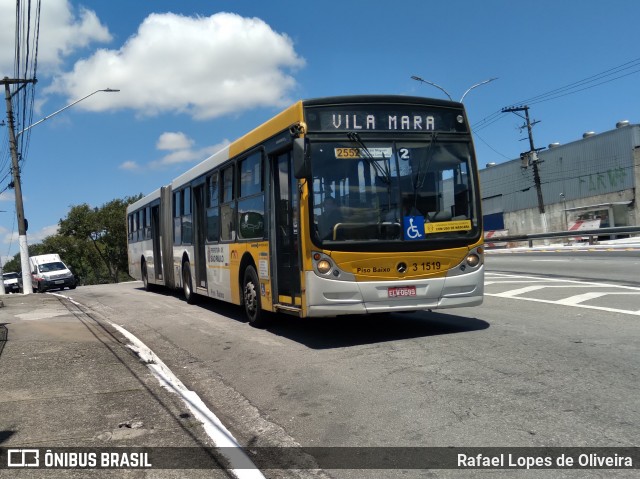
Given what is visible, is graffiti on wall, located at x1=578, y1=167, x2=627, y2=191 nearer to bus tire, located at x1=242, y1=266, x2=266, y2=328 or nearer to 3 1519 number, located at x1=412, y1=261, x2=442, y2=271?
bus tire, located at x1=242, y1=266, x2=266, y2=328

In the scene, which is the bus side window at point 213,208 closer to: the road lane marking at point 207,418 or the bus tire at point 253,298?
the bus tire at point 253,298

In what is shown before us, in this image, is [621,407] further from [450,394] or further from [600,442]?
[450,394]

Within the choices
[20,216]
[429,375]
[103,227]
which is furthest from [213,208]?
[103,227]

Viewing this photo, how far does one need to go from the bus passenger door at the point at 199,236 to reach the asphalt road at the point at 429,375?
1.81m

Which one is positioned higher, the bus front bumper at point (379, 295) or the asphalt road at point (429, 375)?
the bus front bumper at point (379, 295)

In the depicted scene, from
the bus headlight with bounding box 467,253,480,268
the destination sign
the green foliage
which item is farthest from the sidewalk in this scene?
the green foliage

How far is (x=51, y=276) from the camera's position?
3072 cm

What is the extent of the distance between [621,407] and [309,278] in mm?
3929

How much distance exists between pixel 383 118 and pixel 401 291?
235 centimetres

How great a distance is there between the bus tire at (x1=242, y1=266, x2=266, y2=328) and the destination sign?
10.2 feet

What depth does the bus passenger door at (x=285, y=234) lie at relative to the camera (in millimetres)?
8141

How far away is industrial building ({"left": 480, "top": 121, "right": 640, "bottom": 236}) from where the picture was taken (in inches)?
1943

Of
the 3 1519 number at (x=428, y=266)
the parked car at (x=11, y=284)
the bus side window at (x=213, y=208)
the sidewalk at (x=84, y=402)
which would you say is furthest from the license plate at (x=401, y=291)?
the parked car at (x=11, y=284)

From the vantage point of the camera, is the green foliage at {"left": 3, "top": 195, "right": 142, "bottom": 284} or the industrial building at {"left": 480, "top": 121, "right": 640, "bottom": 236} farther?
the green foliage at {"left": 3, "top": 195, "right": 142, "bottom": 284}
